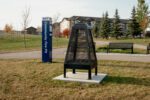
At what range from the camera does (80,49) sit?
9.41 m

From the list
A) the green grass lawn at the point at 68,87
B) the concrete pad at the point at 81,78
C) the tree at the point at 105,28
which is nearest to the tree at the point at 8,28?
the tree at the point at 105,28

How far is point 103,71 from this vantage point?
10.6 metres

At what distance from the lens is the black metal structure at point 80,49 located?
9023 millimetres

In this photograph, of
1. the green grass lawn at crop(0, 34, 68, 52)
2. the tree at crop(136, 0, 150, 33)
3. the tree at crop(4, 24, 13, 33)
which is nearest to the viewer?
the green grass lawn at crop(0, 34, 68, 52)

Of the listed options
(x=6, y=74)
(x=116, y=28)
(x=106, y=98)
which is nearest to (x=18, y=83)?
(x=6, y=74)

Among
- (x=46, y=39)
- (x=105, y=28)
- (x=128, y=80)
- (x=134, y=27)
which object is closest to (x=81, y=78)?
(x=128, y=80)

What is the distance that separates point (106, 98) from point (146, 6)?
123ft

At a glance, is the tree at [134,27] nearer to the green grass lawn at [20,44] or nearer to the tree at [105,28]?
the tree at [105,28]

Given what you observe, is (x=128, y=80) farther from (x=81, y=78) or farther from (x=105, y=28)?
(x=105, y=28)

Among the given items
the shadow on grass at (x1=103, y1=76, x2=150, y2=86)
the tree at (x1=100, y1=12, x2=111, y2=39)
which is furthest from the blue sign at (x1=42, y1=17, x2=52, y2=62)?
the tree at (x1=100, y1=12, x2=111, y2=39)

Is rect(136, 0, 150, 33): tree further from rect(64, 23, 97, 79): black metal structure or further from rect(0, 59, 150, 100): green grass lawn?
rect(64, 23, 97, 79): black metal structure

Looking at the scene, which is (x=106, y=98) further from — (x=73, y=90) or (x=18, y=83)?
(x=18, y=83)

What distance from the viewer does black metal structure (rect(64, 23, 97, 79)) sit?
902 cm

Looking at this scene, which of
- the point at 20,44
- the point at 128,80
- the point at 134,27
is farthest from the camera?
the point at 134,27
